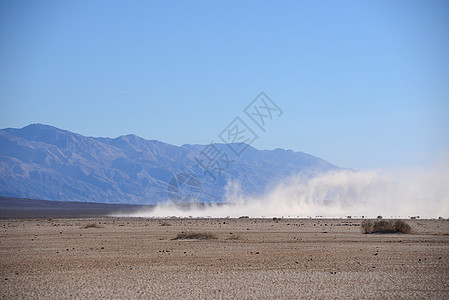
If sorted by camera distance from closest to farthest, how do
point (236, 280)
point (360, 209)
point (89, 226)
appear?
point (236, 280) < point (89, 226) < point (360, 209)

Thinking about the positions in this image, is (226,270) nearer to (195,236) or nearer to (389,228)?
(195,236)

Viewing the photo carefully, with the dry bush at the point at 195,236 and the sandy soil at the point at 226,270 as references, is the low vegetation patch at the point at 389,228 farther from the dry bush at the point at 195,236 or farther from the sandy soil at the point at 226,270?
the dry bush at the point at 195,236

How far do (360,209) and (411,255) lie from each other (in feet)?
285

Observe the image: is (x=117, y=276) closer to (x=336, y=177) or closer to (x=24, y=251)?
(x=24, y=251)

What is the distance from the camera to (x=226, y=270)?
66.2ft

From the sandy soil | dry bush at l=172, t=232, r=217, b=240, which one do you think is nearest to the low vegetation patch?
the sandy soil

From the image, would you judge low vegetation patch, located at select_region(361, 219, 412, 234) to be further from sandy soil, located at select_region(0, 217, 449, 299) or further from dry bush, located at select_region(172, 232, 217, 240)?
dry bush, located at select_region(172, 232, 217, 240)

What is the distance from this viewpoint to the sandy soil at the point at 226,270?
52.8ft

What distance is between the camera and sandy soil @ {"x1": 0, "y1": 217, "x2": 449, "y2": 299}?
1609 centimetres

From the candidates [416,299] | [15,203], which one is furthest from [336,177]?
[416,299]

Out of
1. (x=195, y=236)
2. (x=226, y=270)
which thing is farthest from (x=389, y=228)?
(x=226, y=270)

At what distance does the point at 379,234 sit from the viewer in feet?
127

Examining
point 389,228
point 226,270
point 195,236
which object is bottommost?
point 226,270

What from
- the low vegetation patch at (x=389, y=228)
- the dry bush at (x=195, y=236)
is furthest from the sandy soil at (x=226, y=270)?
the low vegetation patch at (x=389, y=228)
